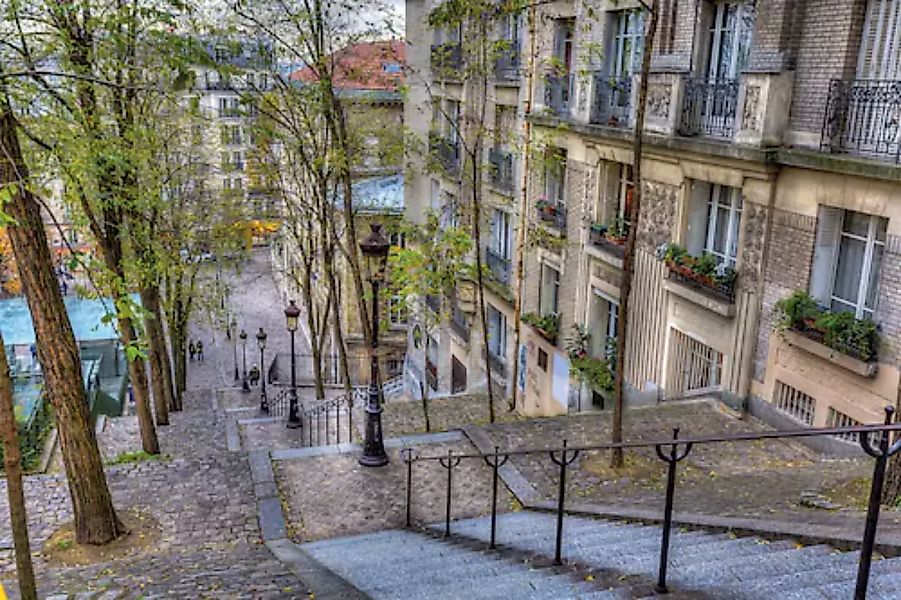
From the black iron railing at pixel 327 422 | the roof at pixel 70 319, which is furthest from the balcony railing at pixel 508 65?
the roof at pixel 70 319

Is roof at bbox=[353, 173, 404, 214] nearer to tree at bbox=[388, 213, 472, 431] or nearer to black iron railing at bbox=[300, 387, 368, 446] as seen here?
black iron railing at bbox=[300, 387, 368, 446]

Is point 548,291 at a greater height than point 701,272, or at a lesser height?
lesser

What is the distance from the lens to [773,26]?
1056 cm

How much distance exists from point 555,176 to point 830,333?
7.82 meters

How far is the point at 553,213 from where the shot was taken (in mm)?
16422

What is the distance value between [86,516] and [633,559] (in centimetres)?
672

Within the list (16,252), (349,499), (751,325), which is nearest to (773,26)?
(751,325)

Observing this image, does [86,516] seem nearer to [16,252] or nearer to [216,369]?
[16,252]

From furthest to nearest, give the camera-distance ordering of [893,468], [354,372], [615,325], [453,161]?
[354,372] < [453,161] < [615,325] < [893,468]

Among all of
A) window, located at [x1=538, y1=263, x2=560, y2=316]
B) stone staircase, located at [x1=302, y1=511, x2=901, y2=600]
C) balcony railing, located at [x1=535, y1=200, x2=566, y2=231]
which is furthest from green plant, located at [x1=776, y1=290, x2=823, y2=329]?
window, located at [x1=538, y1=263, x2=560, y2=316]

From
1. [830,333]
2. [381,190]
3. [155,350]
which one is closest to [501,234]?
[155,350]

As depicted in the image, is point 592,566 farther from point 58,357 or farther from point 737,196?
point 737,196

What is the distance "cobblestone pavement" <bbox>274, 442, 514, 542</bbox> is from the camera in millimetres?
10039

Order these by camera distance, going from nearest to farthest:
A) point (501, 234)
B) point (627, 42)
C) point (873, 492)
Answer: point (873, 492)
point (627, 42)
point (501, 234)
